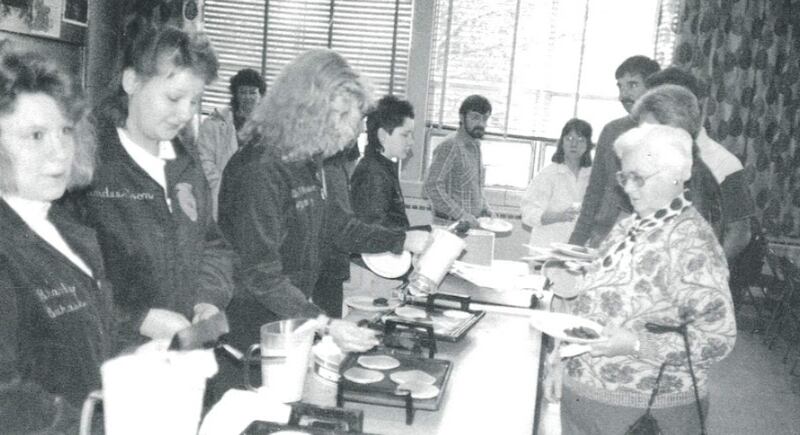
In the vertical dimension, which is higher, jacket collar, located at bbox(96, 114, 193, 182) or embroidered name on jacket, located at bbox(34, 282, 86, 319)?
jacket collar, located at bbox(96, 114, 193, 182)

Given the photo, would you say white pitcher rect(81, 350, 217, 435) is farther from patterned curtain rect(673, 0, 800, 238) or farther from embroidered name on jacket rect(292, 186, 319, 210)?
patterned curtain rect(673, 0, 800, 238)

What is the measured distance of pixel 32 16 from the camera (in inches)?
111

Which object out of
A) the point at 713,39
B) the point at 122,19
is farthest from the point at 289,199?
the point at 713,39

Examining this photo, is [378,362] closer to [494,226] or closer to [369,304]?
[369,304]

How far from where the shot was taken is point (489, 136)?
512cm

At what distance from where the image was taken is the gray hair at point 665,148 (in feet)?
5.42

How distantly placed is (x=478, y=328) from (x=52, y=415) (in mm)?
1284

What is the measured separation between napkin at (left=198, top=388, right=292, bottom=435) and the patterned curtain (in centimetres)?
440

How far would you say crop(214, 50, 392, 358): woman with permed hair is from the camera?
1.60 m

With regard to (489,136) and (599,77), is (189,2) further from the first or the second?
(599,77)

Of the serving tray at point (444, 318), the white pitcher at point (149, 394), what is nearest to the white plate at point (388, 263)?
the serving tray at point (444, 318)

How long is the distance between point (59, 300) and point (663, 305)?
1.23m

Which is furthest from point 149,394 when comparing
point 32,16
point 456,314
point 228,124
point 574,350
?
point 228,124

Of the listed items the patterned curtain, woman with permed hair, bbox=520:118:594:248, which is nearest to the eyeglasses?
woman with permed hair, bbox=520:118:594:248
